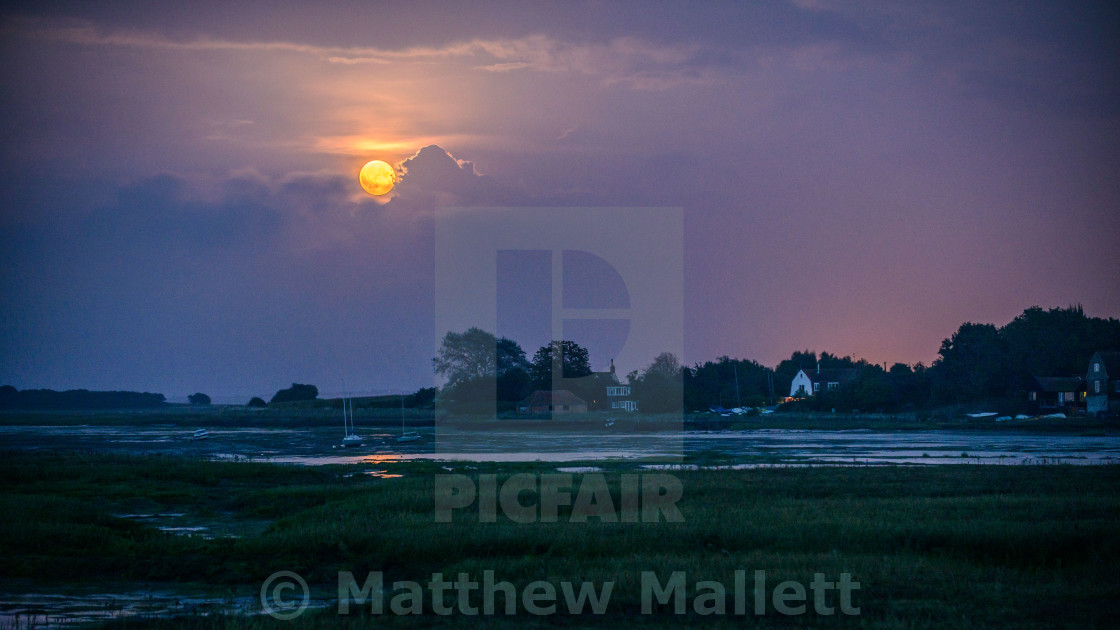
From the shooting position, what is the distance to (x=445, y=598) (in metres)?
15.0

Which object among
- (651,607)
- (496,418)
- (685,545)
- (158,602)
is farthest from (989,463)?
(496,418)

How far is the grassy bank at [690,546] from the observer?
13891 millimetres

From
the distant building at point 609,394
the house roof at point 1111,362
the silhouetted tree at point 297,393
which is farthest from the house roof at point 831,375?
the silhouetted tree at point 297,393

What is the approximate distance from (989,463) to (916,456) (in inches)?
237

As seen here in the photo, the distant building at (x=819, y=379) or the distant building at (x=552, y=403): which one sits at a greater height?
the distant building at (x=819, y=379)

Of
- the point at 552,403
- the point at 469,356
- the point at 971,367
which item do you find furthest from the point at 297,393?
the point at 971,367

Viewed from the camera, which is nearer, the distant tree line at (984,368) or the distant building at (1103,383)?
the distant building at (1103,383)

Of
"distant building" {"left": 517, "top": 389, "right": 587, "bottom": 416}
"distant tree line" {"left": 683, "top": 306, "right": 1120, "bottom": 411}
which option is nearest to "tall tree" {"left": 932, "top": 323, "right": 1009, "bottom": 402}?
"distant tree line" {"left": 683, "top": 306, "right": 1120, "bottom": 411}

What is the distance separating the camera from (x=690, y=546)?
18.5m

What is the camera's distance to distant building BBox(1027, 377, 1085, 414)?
8931 cm

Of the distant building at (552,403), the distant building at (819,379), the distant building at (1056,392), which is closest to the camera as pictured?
the distant building at (1056,392)

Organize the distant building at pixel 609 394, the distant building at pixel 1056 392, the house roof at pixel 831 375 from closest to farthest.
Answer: the distant building at pixel 1056 392, the distant building at pixel 609 394, the house roof at pixel 831 375

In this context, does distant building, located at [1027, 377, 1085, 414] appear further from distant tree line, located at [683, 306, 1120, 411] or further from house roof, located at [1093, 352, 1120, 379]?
house roof, located at [1093, 352, 1120, 379]

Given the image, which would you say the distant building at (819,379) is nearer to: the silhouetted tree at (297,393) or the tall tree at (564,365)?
the tall tree at (564,365)
